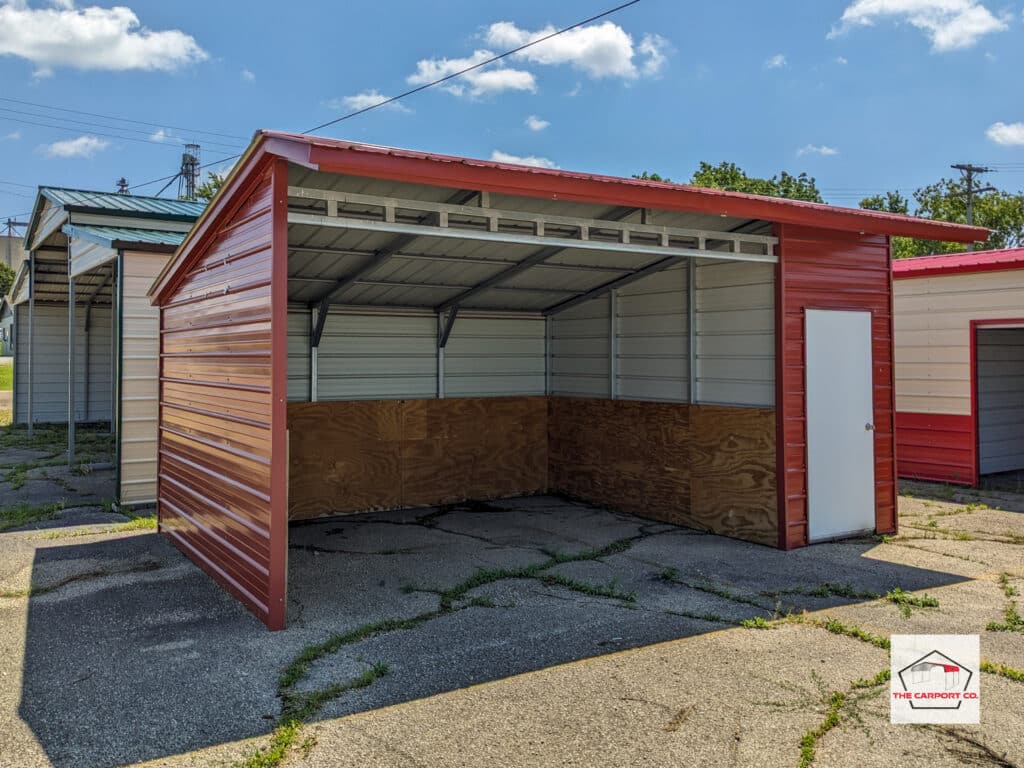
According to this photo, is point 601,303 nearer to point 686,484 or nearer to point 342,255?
point 686,484

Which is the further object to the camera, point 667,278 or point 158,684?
point 667,278

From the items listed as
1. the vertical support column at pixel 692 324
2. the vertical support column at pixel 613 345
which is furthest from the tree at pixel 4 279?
the vertical support column at pixel 692 324

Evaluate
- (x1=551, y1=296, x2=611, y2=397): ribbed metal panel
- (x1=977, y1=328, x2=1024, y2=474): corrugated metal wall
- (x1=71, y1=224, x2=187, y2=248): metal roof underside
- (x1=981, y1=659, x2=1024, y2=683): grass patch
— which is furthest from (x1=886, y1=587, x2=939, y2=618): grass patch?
(x1=71, y1=224, x2=187, y2=248): metal roof underside

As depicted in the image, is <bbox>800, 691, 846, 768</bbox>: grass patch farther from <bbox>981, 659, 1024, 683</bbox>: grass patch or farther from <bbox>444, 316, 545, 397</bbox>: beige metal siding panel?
<bbox>444, 316, 545, 397</bbox>: beige metal siding panel

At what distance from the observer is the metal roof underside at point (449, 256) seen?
5.74 m

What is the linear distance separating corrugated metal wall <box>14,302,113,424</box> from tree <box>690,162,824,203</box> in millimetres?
24818

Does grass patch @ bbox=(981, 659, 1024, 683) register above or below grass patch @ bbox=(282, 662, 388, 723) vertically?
above

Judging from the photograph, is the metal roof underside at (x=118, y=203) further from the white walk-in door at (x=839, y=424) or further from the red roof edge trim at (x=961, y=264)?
the red roof edge trim at (x=961, y=264)

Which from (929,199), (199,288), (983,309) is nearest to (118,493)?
(199,288)

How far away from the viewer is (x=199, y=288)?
679cm

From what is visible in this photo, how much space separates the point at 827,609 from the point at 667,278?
418cm

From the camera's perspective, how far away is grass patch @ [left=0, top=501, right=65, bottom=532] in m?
8.15

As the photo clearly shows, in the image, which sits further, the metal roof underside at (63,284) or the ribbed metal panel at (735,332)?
the metal roof underside at (63,284)

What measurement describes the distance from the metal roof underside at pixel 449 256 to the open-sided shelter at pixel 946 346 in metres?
4.70
